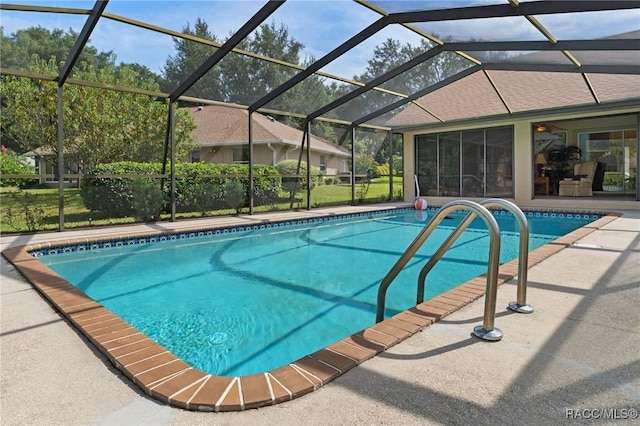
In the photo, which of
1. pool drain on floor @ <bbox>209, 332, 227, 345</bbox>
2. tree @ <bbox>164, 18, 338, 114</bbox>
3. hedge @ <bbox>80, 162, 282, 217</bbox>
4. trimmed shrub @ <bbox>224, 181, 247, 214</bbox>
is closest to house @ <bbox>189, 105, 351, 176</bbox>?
hedge @ <bbox>80, 162, 282, 217</bbox>

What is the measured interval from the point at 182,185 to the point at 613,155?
554 inches

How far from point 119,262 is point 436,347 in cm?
537

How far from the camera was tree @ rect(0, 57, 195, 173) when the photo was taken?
10.9 meters

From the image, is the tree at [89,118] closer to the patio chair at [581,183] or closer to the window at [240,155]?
the window at [240,155]

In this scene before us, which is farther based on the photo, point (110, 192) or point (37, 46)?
point (37, 46)

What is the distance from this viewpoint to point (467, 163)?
1380 cm

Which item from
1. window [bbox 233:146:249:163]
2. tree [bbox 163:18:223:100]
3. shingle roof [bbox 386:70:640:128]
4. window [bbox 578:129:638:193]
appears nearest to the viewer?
tree [bbox 163:18:223:100]

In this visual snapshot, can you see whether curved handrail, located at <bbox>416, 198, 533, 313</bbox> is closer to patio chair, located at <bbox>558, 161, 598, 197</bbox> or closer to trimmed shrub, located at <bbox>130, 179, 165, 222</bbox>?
trimmed shrub, located at <bbox>130, 179, 165, 222</bbox>

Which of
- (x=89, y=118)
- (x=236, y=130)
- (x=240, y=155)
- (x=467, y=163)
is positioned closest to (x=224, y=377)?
(x=89, y=118)

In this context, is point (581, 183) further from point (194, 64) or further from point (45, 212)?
point (45, 212)

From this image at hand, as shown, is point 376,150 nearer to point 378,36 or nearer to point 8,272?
point 378,36

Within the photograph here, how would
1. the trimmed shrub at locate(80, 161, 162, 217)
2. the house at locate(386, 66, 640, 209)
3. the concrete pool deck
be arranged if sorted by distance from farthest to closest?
the house at locate(386, 66, 640, 209) < the trimmed shrub at locate(80, 161, 162, 217) < the concrete pool deck

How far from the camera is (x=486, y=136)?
13.3 m

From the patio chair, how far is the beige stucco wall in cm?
63
